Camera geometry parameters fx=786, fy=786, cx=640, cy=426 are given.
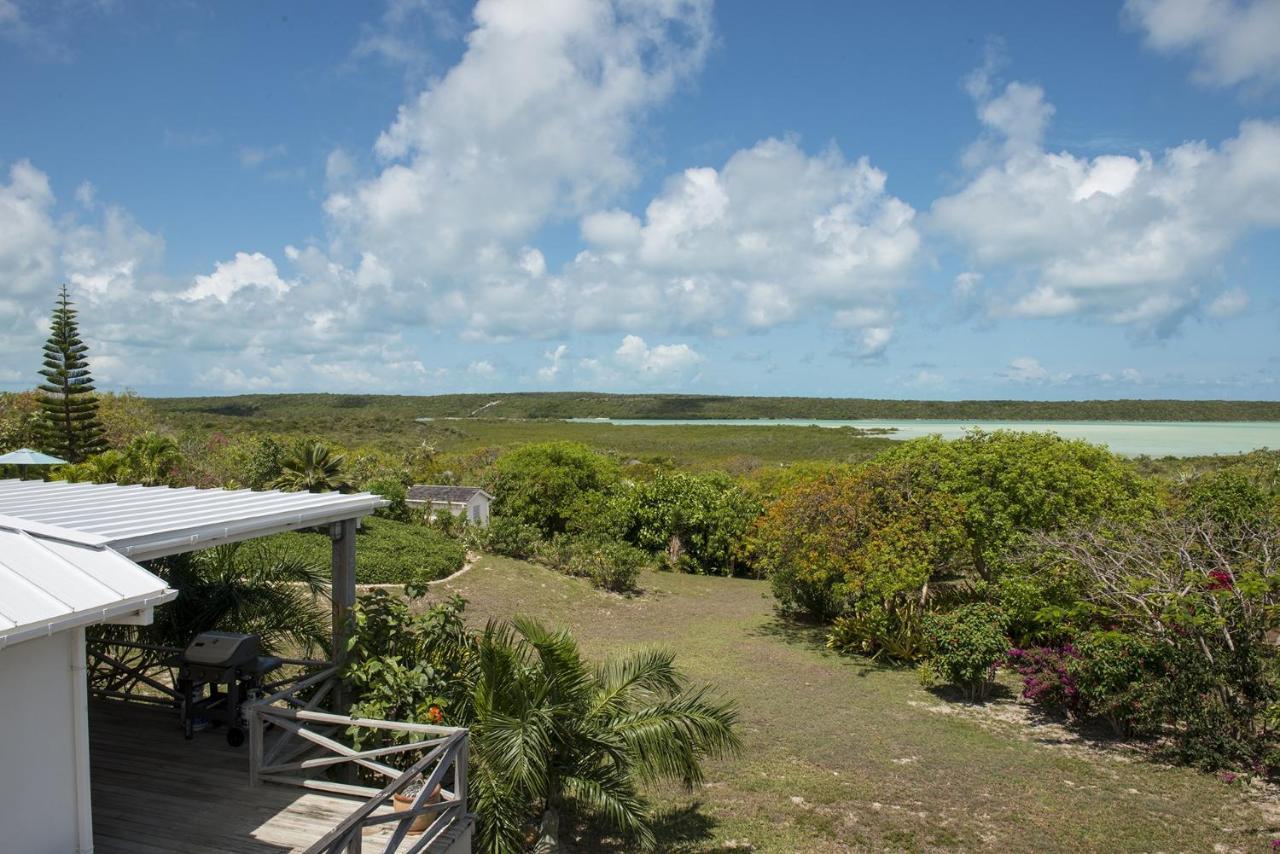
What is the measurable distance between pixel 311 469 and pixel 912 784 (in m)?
20.9

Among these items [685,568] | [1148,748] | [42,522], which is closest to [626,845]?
[42,522]

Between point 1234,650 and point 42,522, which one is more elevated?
point 42,522

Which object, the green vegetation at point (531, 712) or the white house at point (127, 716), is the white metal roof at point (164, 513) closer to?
the white house at point (127, 716)

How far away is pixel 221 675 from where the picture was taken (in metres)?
6.86

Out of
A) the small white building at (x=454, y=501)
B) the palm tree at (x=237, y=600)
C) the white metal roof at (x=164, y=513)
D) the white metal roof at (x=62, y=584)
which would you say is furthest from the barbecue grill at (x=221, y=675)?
the small white building at (x=454, y=501)

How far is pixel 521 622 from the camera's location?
22.6 feet

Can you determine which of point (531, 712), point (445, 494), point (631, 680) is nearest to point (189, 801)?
point (531, 712)

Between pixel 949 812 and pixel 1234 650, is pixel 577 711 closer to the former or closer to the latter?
pixel 949 812

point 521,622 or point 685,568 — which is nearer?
point 521,622

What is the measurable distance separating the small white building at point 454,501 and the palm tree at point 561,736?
19.4 metres

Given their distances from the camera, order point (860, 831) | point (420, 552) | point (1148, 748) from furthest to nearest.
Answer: point (420, 552), point (1148, 748), point (860, 831)

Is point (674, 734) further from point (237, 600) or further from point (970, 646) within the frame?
point (970, 646)

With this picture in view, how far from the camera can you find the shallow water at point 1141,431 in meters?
56.7

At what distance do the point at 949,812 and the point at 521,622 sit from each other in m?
5.30
